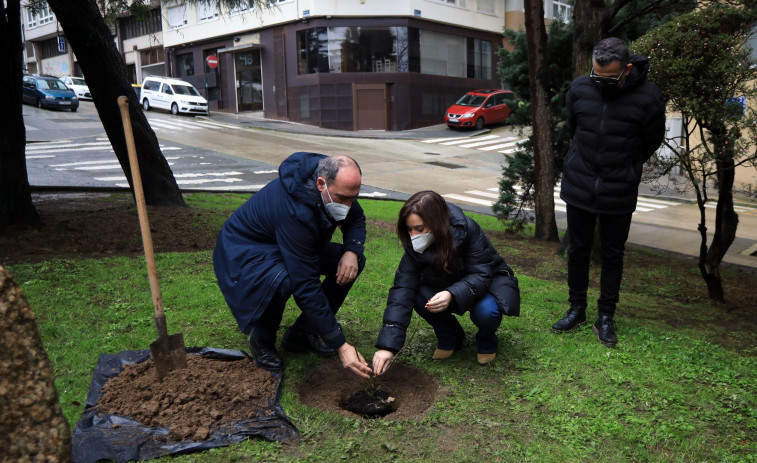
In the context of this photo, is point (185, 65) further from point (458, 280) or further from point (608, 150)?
point (458, 280)

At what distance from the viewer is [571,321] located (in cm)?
468

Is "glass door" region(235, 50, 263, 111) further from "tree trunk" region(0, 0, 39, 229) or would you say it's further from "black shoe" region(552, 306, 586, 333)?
"black shoe" region(552, 306, 586, 333)

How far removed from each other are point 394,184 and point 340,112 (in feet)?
54.7

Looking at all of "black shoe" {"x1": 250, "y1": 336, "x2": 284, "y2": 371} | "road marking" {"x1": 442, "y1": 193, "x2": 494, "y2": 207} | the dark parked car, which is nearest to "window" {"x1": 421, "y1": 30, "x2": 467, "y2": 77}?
the dark parked car

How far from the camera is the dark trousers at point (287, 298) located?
361cm

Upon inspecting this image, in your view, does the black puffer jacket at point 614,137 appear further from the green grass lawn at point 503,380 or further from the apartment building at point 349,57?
the apartment building at point 349,57

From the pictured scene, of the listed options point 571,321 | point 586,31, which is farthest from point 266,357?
point 586,31

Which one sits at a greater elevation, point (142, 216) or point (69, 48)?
point (69, 48)

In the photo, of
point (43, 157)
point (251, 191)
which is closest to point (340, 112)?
point (43, 157)

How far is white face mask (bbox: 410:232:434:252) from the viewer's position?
3.69 meters

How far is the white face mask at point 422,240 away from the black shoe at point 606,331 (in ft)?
5.21

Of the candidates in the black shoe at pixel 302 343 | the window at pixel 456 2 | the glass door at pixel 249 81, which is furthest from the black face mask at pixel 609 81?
the glass door at pixel 249 81

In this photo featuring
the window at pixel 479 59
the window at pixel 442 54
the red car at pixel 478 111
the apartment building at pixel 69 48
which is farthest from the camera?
the apartment building at pixel 69 48

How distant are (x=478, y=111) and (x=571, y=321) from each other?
2471 centimetres
